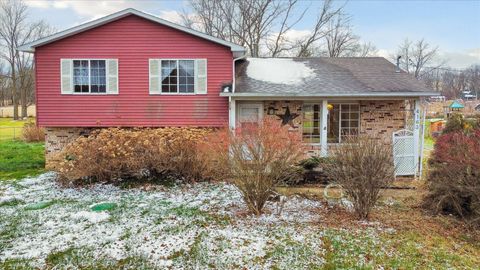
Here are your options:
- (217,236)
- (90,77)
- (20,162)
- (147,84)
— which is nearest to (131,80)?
(147,84)

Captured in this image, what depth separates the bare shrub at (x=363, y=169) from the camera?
5605 millimetres

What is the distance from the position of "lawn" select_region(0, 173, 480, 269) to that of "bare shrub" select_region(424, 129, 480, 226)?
1.03 ft

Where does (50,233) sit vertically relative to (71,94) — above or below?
below

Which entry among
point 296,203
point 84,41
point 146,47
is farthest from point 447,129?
point 84,41

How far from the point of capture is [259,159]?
5.80m

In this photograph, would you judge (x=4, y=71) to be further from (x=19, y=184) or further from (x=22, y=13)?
(x=19, y=184)

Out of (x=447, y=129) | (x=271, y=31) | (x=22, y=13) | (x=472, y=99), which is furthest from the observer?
(x=472, y=99)

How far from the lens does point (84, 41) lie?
10.9 m

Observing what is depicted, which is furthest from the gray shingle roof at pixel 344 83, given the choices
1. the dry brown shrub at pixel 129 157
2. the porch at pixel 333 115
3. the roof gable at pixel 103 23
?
the dry brown shrub at pixel 129 157

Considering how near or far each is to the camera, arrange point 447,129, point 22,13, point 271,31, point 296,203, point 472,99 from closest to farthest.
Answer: point 296,203 → point 447,129 → point 271,31 → point 22,13 → point 472,99

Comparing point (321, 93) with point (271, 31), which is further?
point (271, 31)

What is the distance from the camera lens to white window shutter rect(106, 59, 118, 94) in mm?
10977

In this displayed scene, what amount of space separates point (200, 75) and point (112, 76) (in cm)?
280

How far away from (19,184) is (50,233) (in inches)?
171
